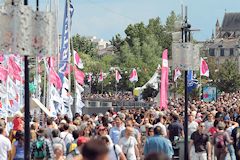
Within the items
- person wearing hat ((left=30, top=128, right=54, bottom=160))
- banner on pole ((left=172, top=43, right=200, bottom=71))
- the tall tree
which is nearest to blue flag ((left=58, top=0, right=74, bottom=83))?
banner on pole ((left=172, top=43, right=200, bottom=71))

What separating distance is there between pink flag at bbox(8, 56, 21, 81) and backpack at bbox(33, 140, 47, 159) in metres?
17.1

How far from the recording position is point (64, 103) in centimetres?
3612

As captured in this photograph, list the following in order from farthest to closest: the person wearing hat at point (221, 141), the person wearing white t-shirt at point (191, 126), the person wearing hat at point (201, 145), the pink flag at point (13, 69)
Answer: the pink flag at point (13, 69) < the person wearing white t-shirt at point (191, 126) < the person wearing hat at point (221, 141) < the person wearing hat at point (201, 145)

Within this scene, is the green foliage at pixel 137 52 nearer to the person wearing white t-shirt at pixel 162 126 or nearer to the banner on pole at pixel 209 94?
the banner on pole at pixel 209 94

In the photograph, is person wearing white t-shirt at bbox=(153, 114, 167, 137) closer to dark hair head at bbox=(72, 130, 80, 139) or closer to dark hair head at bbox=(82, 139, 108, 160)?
dark hair head at bbox=(72, 130, 80, 139)

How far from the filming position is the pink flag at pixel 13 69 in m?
34.2

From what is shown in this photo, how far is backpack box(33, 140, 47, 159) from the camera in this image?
660 inches

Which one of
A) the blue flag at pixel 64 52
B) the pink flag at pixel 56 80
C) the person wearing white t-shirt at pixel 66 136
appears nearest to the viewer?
the person wearing white t-shirt at pixel 66 136

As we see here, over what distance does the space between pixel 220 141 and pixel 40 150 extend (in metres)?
5.53

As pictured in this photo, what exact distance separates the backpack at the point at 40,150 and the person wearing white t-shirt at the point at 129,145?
89.4 inches

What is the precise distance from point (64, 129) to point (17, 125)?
2.79 meters

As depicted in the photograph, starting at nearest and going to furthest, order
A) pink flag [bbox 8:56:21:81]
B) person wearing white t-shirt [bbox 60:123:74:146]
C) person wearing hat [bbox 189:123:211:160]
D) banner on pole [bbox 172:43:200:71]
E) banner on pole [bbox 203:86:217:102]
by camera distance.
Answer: person wearing white t-shirt [bbox 60:123:74:146]
person wearing hat [bbox 189:123:211:160]
banner on pole [bbox 172:43:200:71]
pink flag [bbox 8:56:21:81]
banner on pole [bbox 203:86:217:102]

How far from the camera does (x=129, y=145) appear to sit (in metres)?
18.6

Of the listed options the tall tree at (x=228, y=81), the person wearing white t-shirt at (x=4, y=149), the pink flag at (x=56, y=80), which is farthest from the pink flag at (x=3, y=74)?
the tall tree at (x=228, y=81)
